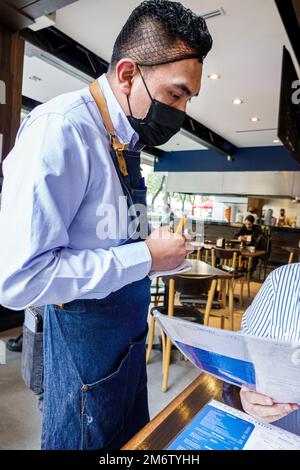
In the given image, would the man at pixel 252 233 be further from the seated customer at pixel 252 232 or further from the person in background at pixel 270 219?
the person in background at pixel 270 219

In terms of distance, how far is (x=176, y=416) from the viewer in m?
0.70

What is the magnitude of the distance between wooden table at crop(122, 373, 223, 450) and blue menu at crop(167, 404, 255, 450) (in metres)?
0.02

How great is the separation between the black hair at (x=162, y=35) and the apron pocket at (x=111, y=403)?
0.81m

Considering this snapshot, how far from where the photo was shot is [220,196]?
33.1 ft

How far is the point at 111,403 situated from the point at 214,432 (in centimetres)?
33

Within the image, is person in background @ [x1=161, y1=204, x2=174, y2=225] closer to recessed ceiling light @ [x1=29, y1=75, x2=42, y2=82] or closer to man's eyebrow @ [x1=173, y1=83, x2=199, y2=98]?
man's eyebrow @ [x1=173, y1=83, x2=199, y2=98]

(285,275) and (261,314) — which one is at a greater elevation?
(285,275)

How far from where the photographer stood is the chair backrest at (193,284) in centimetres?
273

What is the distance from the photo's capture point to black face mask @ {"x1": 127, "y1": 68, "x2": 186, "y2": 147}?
91 cm

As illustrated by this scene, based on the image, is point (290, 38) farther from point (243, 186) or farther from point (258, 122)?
point (243, 186)

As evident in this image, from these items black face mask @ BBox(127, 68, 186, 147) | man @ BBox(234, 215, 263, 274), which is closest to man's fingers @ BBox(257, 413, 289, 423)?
black face mask @ BBox(127, 68, 186, 147)

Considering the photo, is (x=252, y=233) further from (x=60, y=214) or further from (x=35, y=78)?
(x=60, y=214)

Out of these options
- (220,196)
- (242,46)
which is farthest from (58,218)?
(220,196)

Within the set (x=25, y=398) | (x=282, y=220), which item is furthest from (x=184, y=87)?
(x=282, y=220)
